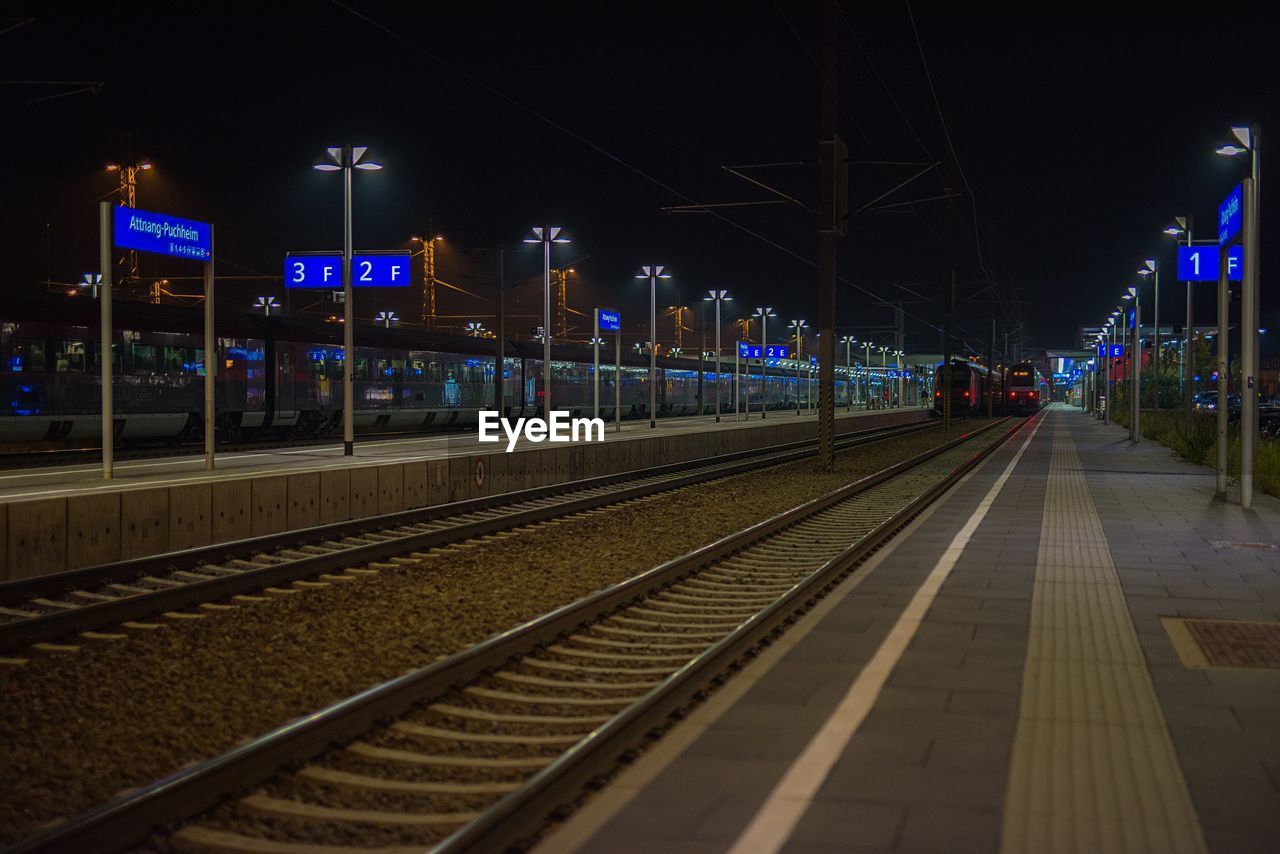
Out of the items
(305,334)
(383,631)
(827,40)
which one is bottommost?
(383,631)

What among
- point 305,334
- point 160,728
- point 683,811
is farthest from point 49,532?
point 305,334

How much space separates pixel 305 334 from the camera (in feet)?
116

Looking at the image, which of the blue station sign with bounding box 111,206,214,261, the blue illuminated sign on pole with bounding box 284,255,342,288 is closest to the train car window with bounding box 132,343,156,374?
the blue illuminated sign on pole with bounding box 284,255,342,288

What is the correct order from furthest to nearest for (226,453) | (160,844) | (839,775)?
(226,453)
(839,775)
(160,844)

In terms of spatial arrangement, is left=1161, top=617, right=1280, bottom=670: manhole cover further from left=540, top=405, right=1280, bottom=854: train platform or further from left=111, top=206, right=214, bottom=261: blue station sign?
left=111, top=206, right=214, bottom=261: blue station sign

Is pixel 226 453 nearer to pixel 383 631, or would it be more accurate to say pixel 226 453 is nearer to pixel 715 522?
pixel 715 522

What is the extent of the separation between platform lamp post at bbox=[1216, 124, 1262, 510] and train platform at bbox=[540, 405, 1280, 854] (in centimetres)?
722

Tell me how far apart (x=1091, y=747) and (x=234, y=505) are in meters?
11.2

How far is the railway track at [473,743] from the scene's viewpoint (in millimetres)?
4625

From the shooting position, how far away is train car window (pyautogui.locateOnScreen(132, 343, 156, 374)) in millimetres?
28234

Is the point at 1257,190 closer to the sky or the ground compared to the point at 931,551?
closer to the sky

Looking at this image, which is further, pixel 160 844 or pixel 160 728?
pixel 160 728

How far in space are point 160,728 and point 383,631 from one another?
2.82 metres

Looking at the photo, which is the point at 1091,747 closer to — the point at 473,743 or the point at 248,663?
the point at 473,743
